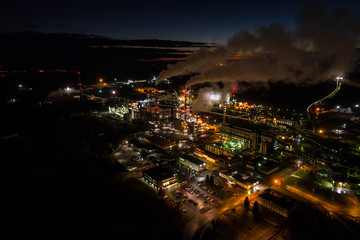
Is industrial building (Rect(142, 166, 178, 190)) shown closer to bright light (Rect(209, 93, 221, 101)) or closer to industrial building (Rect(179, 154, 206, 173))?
industrial building (Rect(179, 154, 206, 173))

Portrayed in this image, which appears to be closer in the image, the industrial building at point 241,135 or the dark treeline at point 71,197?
the dark treeline at point 71,197

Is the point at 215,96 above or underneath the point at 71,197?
above

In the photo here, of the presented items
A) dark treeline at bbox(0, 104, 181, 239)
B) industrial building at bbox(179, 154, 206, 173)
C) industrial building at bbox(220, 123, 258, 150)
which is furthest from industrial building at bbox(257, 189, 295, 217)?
industrial building at bbox(220, 123, 258, 150)

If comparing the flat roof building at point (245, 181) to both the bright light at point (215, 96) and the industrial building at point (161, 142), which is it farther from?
the bright light at point (215, 96)

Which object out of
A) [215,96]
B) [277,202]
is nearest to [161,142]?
[277,202]

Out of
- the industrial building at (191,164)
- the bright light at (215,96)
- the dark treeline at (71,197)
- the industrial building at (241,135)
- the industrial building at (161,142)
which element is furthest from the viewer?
the bright light at (215,96)

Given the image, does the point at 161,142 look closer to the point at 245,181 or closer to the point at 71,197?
the point at 245,181

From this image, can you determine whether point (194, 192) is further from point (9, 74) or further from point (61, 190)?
point (9, 74)

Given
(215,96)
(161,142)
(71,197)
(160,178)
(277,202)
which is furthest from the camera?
(215,96)

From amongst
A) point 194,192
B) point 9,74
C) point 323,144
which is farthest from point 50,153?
point 9,74

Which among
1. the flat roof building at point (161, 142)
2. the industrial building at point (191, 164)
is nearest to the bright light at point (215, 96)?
the flat roof building at point (161, 142)
